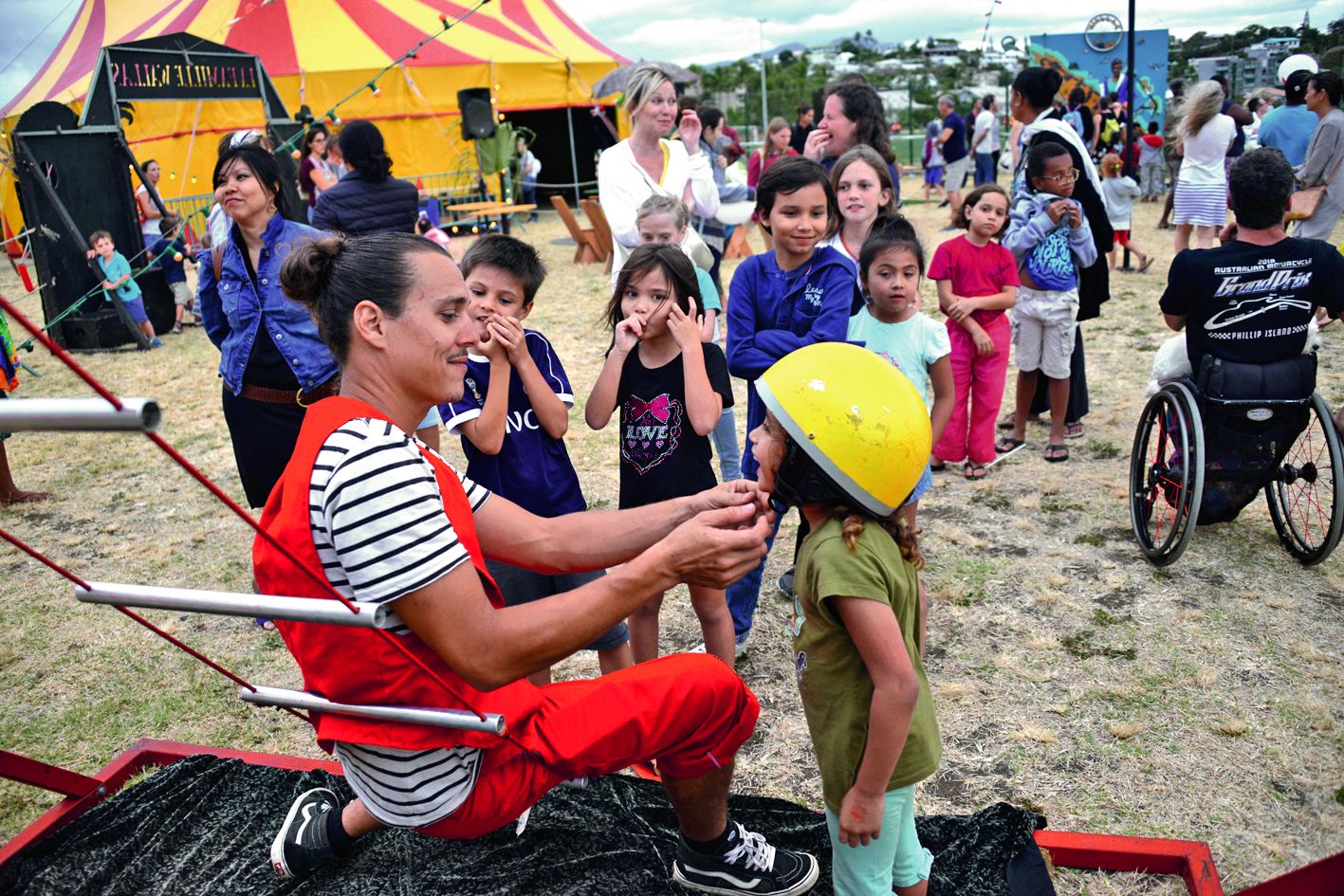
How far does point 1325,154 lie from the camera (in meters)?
7.64

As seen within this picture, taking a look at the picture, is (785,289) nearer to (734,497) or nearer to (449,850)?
(734,497)

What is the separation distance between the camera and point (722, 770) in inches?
98.0

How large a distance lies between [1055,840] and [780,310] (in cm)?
202

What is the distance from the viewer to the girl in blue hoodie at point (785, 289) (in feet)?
11.7

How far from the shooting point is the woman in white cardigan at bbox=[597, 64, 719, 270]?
4730 millimetres

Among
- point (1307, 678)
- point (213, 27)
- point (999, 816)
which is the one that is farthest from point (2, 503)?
point (213, 27)

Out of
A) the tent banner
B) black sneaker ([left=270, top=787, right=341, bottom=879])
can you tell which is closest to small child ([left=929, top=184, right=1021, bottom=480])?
black sneaker ([left=270, top=787, right=341, bottom=879])

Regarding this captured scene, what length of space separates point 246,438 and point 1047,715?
3.38 meters

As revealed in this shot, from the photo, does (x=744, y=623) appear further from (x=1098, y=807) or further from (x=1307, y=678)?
(x=1307, y=678)

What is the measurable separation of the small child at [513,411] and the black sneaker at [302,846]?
2.78ft

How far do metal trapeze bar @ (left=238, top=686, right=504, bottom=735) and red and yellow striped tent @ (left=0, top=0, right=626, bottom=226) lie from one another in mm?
16279

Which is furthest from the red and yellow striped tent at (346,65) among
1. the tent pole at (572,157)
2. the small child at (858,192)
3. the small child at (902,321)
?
the small child at (902,321)

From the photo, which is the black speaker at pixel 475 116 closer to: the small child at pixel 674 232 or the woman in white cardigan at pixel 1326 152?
the woman in white cardigan at pixel 1326 152

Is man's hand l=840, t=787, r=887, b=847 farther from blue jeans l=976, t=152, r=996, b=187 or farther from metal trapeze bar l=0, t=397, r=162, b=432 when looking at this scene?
blue jeans l=976, t=152, r=996, b=187
